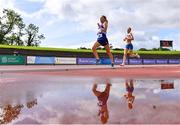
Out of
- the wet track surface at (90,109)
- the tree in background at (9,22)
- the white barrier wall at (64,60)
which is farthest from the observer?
the tree in background at (9,22)

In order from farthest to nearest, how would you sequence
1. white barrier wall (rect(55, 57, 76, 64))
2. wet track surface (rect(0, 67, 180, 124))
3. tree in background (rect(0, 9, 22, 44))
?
tree in background (rect(0, 9, 22, 44)) < white barrier wall (rect(55, 57, 76, 64)) < wet track surface (rect(0, 67, 180, 124))

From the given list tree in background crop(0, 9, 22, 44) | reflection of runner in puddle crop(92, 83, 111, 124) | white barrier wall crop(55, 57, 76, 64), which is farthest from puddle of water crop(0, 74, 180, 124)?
tree in background crop(0, 9, 22, 44)

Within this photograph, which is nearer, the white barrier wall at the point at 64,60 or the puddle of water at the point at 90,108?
the puddle of water at the point at 90,108

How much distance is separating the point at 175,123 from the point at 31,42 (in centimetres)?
9306

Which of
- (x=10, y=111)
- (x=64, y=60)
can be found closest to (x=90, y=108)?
(x=10, y=111)

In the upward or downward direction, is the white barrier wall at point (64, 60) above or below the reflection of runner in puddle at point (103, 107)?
above

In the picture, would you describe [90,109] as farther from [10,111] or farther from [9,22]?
[9,22]

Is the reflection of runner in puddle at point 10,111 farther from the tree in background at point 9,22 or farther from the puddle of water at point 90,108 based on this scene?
the tree in background at point 9,22

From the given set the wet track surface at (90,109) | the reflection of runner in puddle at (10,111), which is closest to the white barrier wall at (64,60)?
the wet track surface at (90,109)

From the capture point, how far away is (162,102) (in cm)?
419

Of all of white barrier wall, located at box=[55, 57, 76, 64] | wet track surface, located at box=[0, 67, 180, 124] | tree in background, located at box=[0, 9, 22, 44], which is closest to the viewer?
wet track surface, located at box=[0, 67, 180, 124]

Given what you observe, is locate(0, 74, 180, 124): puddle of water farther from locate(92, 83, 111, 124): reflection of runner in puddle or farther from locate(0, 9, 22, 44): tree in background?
locate(0, 9, 22, 44): tree in background

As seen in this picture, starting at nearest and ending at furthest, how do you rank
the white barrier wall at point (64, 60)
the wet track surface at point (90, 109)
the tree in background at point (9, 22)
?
the wet track surface at point (90, 109) < the white barrier wall at point (64, 60) < the tree in background at point (9, 22)

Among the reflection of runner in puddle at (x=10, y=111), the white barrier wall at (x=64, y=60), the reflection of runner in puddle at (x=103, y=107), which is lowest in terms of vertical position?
the reflection of runner in puddle at (x=10, y=111)
